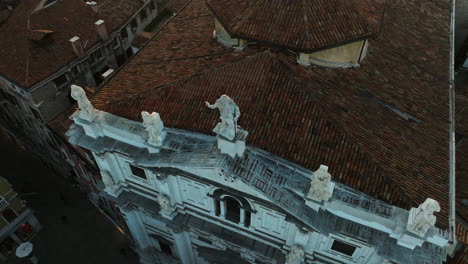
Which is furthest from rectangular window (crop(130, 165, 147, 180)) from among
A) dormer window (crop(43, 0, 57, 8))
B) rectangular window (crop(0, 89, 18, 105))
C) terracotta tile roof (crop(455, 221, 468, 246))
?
dormer window (crop(43, 0, 57, 8))

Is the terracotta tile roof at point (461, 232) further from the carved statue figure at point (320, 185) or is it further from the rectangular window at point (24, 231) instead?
the rectangular window at point (24, 231)

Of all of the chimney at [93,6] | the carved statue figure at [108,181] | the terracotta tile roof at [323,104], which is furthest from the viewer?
the chimney at [93,6]

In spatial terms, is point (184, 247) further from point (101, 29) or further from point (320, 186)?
point (101, 29)

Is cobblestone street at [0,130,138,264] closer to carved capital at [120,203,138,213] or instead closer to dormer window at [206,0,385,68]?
carved capital at [120,203,138,213]

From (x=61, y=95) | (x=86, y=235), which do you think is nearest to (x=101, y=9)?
(x=61, y=95)

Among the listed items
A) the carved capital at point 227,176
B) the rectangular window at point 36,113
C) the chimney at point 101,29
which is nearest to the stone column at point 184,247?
the carved capital at point 227,176

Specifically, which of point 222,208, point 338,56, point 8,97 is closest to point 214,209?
point 222,208

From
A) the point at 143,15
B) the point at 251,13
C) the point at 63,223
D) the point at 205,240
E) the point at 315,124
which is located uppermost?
the point at 143,15
